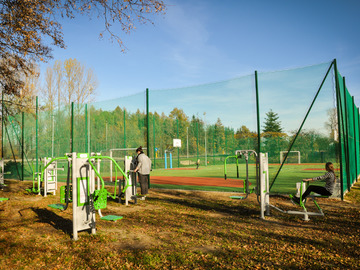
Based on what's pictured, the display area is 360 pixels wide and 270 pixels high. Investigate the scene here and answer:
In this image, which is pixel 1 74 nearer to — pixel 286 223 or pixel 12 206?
pixel 12 206

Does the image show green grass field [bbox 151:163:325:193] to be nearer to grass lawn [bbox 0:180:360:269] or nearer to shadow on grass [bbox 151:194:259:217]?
shadow on grass [bbox 151:194:259:217]

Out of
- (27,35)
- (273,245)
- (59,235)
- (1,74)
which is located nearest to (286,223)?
(273,245)

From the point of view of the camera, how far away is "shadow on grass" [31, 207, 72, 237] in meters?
5.12

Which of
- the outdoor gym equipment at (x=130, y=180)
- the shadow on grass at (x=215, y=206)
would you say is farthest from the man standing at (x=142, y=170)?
the shadow on grass at (x=215, y=206)

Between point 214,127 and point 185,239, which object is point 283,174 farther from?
point 185,239

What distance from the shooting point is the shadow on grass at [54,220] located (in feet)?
16.8

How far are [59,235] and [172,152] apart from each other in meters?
14.6

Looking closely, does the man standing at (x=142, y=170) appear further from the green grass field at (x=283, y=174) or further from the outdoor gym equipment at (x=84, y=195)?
the outdoor gym equipment at (x=84, y=195)

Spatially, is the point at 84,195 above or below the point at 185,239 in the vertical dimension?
above

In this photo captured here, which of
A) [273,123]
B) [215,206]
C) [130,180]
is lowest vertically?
[215,206]

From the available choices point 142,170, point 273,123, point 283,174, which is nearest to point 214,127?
point 283,174

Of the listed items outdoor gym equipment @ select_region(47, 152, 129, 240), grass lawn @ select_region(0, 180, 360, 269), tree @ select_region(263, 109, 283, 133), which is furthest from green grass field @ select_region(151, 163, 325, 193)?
outdoor gym equipment @ select_region(47, 152, 129, 240)

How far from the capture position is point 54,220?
573 cm

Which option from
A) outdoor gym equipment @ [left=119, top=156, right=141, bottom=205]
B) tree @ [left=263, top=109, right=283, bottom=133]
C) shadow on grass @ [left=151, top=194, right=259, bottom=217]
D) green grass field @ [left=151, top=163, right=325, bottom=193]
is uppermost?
tree @ [left=263, top=109, right=283, bottom=133]
